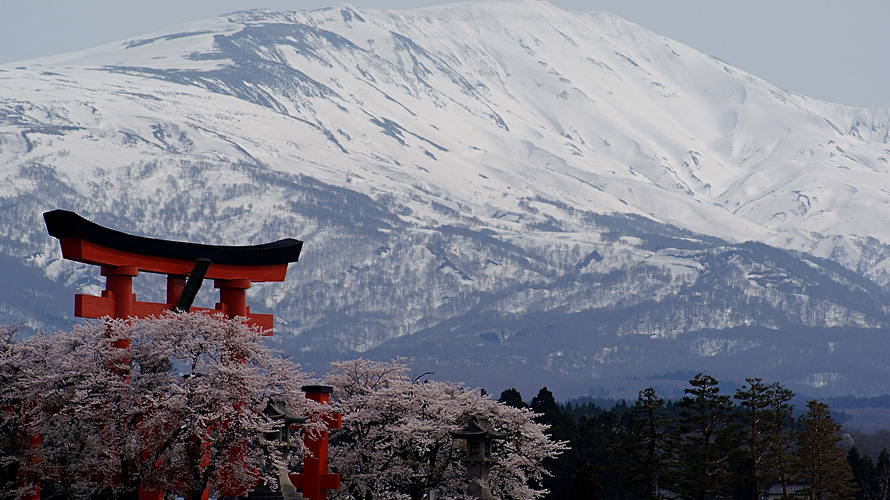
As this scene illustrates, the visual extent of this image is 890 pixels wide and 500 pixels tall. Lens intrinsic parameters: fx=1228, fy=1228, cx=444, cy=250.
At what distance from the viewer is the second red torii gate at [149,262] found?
38938 millimetres

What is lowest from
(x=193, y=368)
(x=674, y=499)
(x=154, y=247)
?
(x=674, y=499)

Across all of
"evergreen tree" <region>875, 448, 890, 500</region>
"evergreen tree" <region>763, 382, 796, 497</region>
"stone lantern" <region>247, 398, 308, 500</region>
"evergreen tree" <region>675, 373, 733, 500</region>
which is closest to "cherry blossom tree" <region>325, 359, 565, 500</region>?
"stone lantern" <region>247, 398, 308, 500</region>

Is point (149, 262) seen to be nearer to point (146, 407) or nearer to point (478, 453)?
point (146, 407)

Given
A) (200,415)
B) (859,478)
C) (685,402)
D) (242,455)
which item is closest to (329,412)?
(242,455)

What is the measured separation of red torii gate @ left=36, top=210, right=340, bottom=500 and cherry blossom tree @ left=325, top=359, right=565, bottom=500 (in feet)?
22.6

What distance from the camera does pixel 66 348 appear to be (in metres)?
41.1

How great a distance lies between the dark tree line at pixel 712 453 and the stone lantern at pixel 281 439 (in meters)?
28.4

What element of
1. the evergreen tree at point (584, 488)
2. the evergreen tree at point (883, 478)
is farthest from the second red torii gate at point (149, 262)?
the evergreen tree at point (883, 478)

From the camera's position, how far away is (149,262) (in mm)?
41938

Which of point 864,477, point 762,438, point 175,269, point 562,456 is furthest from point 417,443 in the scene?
point 864,477

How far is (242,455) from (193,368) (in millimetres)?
3640

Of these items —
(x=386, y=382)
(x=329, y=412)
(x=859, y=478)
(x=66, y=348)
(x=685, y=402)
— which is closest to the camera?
(x=66, y=348)

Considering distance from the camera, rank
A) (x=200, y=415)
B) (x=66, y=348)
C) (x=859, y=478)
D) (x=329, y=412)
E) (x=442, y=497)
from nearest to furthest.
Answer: (x=200, y=415)
(x=66, y=348)
(x=329, y=412)
(x=442, y=497)
(x=859, y=478)

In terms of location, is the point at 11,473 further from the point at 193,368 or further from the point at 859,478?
the point at 859,478
